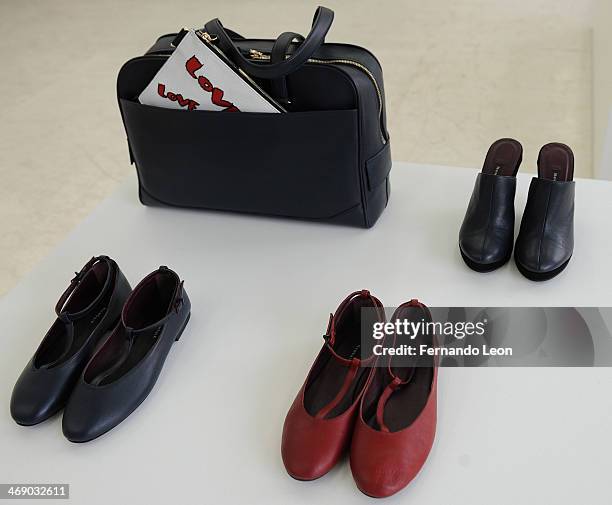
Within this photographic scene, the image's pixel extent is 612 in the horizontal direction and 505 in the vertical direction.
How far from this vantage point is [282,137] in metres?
1.01

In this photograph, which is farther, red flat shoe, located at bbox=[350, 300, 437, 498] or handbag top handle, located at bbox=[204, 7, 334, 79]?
handbag top handle, located at bbox=[204, 7, 334, 79]

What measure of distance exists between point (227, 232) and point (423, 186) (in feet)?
1.13

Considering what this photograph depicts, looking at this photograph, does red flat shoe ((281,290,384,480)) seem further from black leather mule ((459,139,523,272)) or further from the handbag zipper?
the handbag zipper

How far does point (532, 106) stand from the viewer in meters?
2.10

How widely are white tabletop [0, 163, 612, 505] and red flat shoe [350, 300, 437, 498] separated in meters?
0.02

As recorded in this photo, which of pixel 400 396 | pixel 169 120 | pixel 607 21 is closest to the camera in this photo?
pixel 400 396

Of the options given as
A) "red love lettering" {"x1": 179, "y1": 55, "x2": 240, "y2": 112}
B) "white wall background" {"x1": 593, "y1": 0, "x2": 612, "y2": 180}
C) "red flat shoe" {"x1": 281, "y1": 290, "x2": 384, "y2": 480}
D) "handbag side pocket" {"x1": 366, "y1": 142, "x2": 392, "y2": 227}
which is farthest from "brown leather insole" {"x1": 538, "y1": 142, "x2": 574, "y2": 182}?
"white wall background" {"x1": 593, "y1": 0, "x2": 612, "y2": 180}

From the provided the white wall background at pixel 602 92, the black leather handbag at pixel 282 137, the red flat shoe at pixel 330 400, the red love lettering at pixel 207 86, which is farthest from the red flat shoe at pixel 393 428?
the white wall background at pixel 602 92

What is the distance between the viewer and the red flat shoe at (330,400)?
735 millimetres

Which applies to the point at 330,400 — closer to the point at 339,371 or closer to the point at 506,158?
the point at 339,371

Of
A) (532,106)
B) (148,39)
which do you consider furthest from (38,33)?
(532,106)

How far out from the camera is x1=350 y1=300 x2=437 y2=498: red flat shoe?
710 millimetres

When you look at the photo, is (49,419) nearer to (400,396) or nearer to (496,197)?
(400,396)

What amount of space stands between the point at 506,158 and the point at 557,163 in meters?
0.07
